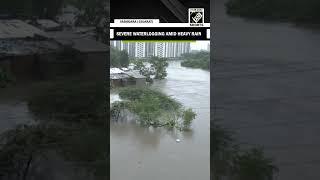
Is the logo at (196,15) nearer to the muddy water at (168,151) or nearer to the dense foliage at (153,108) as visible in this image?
the muddy water at (168,151)

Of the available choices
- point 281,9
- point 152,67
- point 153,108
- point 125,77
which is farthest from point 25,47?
point 281,9

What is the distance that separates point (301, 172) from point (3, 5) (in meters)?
3.45

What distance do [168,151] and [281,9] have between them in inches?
72.8

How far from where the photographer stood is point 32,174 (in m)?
4.54

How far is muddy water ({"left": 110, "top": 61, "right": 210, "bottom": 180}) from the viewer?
4617 mm

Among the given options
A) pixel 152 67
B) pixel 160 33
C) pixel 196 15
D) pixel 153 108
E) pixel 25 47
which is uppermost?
pixel 196 15

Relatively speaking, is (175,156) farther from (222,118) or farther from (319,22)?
(319,22)

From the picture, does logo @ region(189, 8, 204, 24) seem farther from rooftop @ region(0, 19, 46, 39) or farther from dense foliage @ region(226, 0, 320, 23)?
rooftop @ region(0, 19, 46, 39)

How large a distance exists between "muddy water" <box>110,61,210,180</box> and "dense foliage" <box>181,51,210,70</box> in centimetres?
6

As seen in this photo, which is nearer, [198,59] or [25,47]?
[25,47]

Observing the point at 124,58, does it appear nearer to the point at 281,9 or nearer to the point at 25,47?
the point at 25,47

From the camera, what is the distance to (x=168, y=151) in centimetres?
464

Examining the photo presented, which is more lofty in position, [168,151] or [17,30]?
[17,30]

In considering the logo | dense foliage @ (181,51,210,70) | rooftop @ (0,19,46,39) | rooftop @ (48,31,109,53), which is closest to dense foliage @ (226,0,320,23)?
the logo
